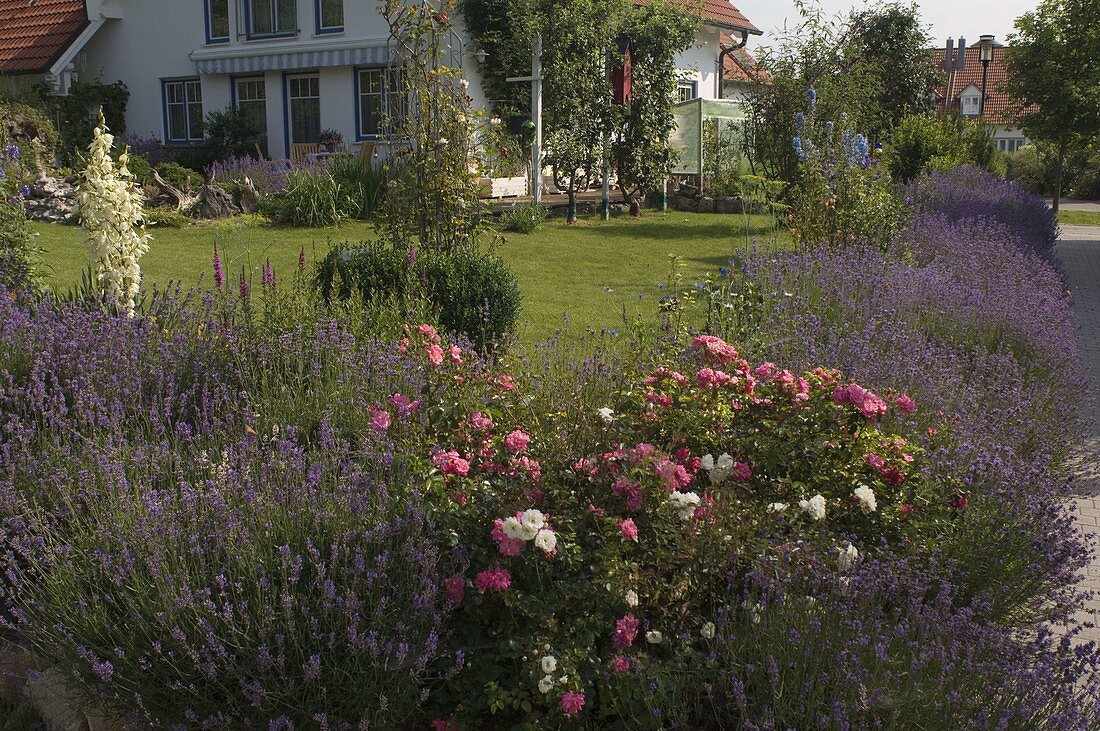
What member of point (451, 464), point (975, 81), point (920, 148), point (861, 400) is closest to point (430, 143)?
point (451, 464)

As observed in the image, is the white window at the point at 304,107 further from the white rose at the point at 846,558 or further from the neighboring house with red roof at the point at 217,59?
the white rose at the point at 846,558

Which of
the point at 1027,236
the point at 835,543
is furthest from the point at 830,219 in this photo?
the point at 835,543

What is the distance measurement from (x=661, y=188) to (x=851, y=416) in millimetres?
16111

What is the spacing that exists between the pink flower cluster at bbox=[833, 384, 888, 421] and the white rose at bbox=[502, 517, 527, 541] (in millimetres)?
1360

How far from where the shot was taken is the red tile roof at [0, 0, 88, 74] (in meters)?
21.9

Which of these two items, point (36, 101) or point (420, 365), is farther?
point (36, 101)

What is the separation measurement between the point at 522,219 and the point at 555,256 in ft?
9.10

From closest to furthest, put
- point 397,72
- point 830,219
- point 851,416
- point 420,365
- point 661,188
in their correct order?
point 851,416, point 420,365, point 397,72, point 830,219, point 661,188

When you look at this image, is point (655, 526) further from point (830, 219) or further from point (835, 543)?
point (830, 219)

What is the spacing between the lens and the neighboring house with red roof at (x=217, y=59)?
2056 centimetres

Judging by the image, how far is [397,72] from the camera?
7.65m

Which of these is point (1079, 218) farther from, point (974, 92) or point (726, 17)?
point (974, 92)

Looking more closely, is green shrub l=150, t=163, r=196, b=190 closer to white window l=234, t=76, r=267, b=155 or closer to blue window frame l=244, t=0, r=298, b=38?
white window l=234, t=76, r=267, b=155

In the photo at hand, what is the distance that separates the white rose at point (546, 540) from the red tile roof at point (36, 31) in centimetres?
2278
